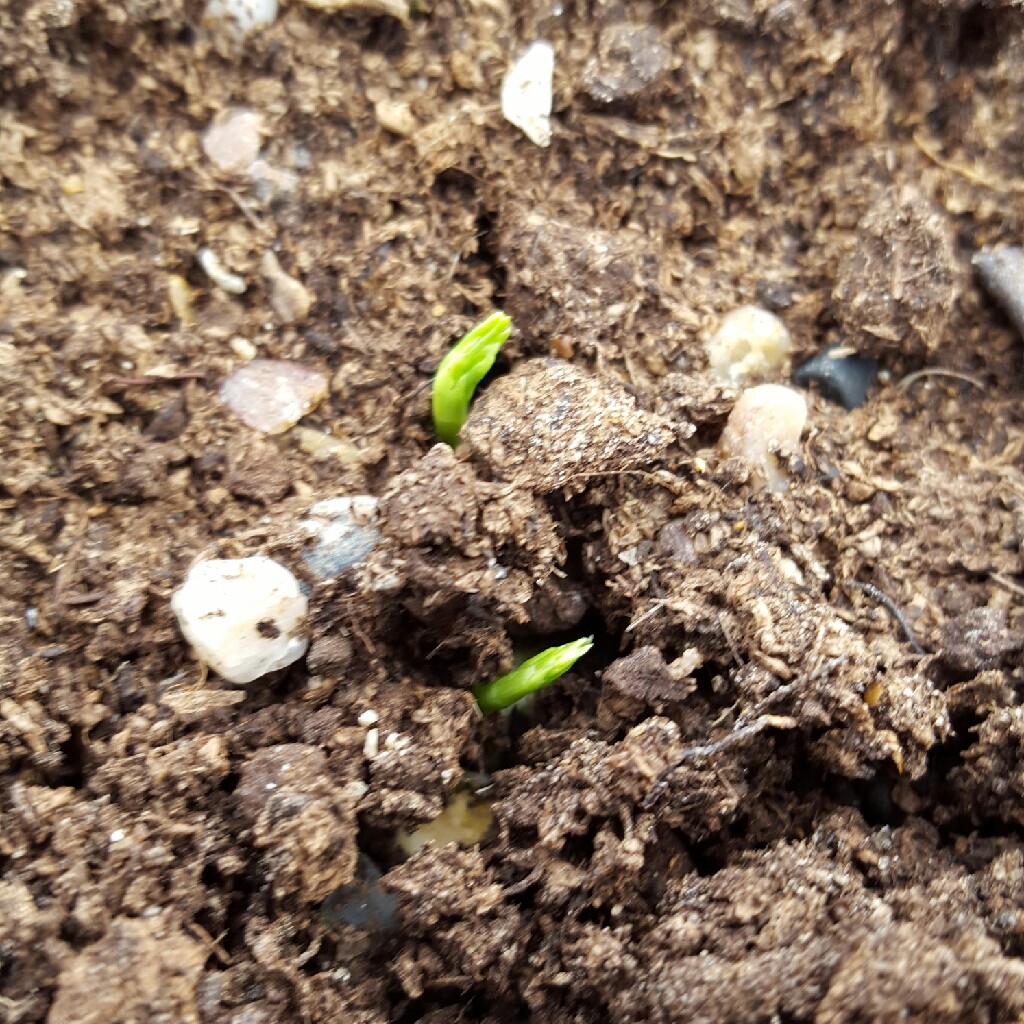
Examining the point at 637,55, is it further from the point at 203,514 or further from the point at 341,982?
the point at 341,982

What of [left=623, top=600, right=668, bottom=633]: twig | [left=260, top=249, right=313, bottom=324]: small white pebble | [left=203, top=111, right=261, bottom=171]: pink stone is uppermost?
[left=203, top=111, right=261, bottom=171]: pink stone

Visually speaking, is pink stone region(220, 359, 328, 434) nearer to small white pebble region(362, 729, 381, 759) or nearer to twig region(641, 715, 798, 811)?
small white pebble region(362, 729, 381, 759)

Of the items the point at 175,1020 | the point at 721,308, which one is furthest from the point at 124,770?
the point at 721,308

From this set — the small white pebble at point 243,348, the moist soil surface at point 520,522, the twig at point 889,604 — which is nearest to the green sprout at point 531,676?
the moist soil surface at point 520,522

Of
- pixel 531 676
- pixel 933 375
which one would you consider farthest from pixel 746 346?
pixel 531 676

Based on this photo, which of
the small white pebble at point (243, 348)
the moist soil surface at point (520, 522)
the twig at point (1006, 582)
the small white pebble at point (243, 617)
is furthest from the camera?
the small white pebble at point (243, 348)

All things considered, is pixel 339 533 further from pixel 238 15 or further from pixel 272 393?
pixel 238 15

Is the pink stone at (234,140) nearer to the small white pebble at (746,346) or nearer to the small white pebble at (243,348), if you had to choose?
the small white pebble at (243,348)

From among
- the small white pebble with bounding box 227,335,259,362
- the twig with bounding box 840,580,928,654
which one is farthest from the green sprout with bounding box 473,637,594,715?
the small white pebble with bounding box 227,335,259,362
